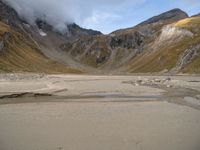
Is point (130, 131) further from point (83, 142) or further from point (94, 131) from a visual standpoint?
point (83, 142)

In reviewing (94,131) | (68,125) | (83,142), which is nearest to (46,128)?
(68,125)

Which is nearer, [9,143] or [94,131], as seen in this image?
[9,143]

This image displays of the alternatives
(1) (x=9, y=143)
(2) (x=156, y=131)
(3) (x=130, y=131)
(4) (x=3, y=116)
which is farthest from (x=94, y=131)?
(4) (x=3, y=116)

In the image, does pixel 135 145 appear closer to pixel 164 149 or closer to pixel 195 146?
pixel 164 149

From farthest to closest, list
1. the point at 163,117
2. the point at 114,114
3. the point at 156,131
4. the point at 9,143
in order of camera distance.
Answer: the point at 114,114 → the point at 163,117 → the point at 156,131 → the point at 9,143

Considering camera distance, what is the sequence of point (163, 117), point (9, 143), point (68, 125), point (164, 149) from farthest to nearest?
point (163, 117) < point (68, 125) < point (9, 143) < point (164, 149)

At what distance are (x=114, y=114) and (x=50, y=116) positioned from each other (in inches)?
189

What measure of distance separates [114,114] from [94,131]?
7351 mm

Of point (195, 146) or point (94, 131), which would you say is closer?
point (195, 146)

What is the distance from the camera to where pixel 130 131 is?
18453 mm

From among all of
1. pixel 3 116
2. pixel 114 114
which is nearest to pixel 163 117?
pixel 114 114

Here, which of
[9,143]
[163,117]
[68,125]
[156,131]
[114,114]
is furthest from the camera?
[114,114]

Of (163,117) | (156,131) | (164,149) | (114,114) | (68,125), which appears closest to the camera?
(164,149)

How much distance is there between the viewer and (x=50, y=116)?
24422 millimetres
